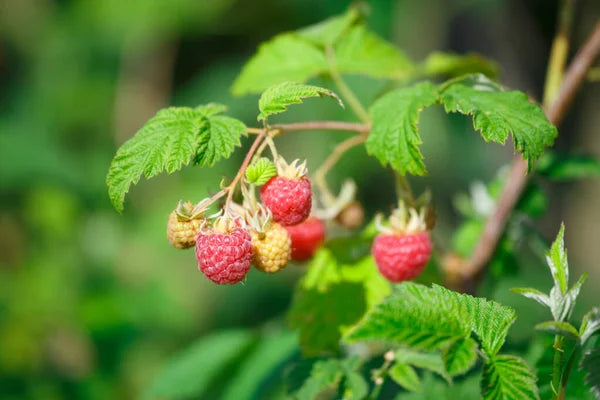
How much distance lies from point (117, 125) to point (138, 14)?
0.87m

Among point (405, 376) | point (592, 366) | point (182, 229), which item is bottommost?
point (405, 376)

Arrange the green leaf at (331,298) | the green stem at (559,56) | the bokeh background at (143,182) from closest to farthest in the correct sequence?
the green leaf at (331,298) < the green stem at (559,56) < the bokeh background at (143,182)

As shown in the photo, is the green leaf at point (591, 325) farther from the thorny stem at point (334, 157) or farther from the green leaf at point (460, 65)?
the green leaf at point (460, 65)

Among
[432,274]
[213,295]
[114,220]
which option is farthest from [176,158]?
[213,295]

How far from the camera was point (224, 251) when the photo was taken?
1134 mm

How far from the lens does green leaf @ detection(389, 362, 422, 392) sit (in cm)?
130

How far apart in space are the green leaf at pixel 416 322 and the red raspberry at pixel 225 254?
0.96 feet

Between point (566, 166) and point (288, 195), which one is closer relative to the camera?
point (288, 195)

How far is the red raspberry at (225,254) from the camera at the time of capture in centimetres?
114

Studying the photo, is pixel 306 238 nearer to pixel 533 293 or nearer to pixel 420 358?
pixel 420 358

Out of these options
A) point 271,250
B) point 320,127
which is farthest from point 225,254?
point 320,127

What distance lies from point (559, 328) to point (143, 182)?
421 cm

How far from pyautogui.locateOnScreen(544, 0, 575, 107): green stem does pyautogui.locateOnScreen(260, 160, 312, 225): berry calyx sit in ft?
2.42

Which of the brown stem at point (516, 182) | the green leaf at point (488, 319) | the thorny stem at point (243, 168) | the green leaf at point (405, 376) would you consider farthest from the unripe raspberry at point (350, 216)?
the green leaf at point (488, 319)
